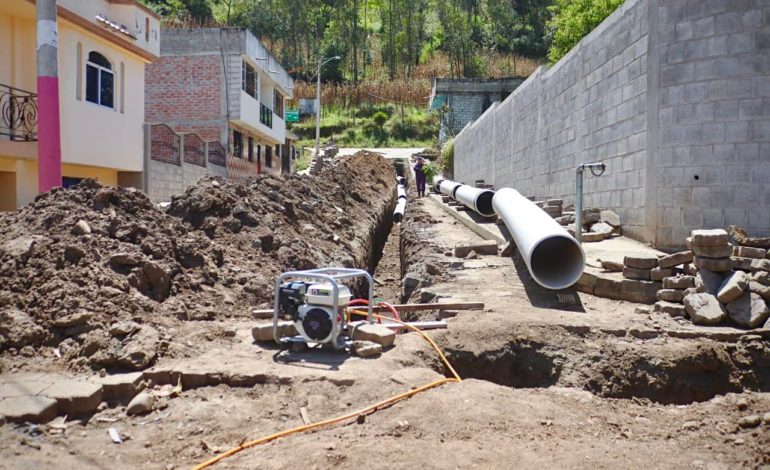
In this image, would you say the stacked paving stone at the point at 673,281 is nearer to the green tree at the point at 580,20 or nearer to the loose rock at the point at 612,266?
the loose rock at the point at 612,266

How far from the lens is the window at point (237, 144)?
78.2ft

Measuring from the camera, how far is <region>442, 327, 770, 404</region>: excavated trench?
15.9 ft

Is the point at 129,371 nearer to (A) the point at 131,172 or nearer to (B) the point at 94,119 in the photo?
(B) the point at 94,119

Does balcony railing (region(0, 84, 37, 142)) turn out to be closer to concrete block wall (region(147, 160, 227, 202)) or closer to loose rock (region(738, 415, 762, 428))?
concrete block wall (region(147, 160, 227, 202))

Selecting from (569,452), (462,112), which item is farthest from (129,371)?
(462,112)

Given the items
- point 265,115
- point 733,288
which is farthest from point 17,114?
point 265,115

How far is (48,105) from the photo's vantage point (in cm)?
851

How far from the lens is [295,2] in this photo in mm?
55375

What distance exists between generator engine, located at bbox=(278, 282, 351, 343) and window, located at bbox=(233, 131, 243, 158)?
1987 centimetres

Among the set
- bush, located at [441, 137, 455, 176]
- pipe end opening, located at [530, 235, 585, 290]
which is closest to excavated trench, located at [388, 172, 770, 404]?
pipe end opening, located at [530, 235, 585, 290]

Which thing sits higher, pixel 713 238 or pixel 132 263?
pixel 713 238

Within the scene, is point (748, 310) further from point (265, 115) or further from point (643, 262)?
point (265, 115)

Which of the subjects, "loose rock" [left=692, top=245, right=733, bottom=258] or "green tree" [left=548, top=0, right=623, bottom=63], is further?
"green tree" [left=548, top=0, right=623, bottom=63]

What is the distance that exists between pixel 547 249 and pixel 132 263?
15.8ft
